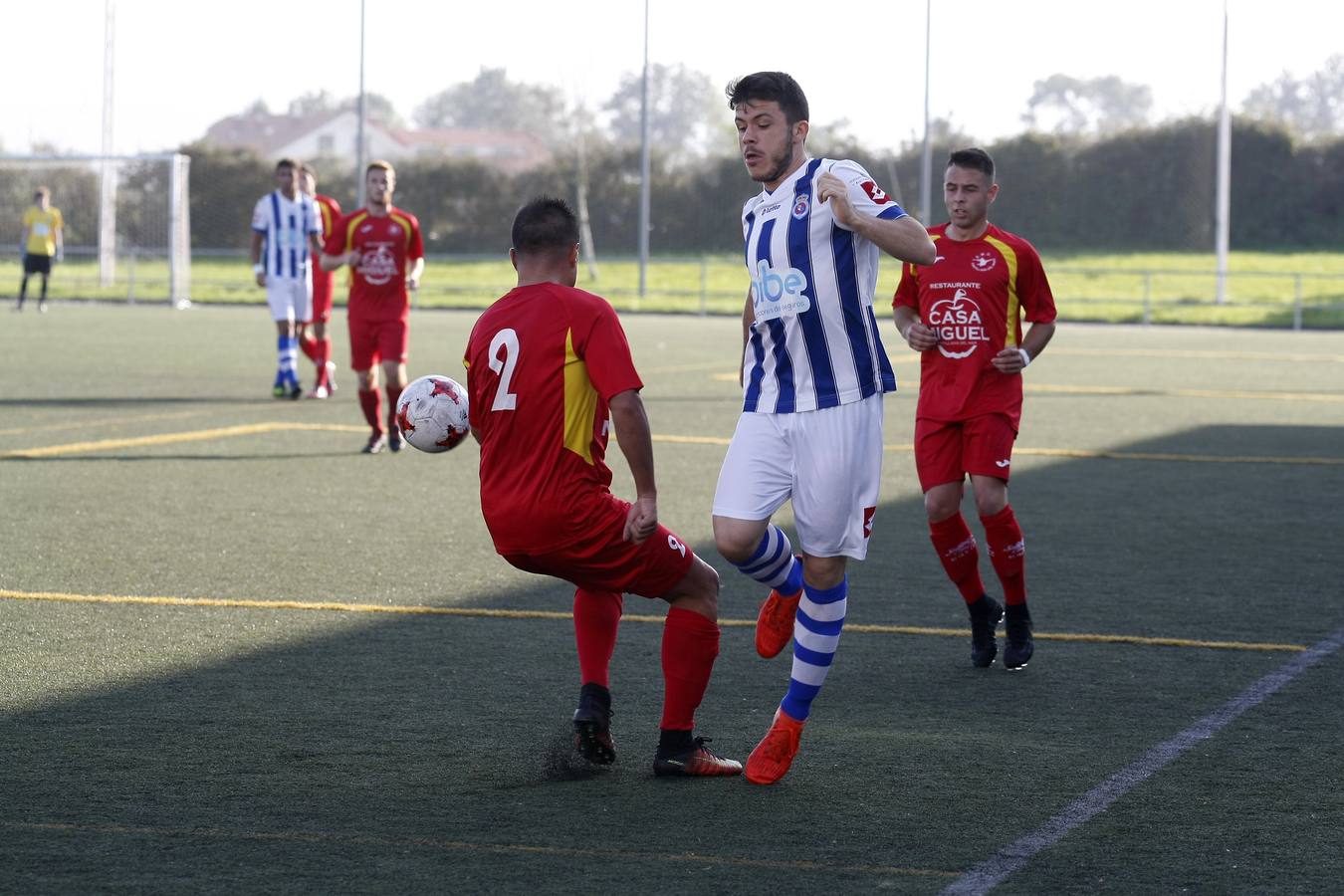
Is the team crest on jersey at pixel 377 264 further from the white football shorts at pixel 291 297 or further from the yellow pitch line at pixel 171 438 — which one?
the white football shorts at pixel 291 297

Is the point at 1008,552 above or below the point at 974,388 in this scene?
below

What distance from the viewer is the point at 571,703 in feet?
18.8

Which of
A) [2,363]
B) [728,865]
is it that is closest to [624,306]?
[2,363]

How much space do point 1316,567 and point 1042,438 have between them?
588 cm

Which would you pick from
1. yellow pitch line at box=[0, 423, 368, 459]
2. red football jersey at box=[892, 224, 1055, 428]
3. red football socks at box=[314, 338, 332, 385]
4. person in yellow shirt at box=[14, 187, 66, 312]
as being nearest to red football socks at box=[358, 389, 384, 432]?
yellow pitch line at box=[0, 423, 368, 459]

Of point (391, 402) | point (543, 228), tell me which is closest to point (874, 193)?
point (543, 228)

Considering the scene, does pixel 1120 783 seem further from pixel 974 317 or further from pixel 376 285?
pixel 376 285

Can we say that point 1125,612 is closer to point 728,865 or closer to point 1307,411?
point 728,865

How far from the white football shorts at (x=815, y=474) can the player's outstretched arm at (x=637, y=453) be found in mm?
314

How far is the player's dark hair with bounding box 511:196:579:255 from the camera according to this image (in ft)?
15.6

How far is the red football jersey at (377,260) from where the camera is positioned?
12586 millimetres

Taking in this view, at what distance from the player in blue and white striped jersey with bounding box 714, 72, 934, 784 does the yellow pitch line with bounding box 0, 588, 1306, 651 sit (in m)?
2.03

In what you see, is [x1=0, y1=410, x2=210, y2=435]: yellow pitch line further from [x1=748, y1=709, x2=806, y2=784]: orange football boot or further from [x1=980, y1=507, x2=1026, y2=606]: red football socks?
[x1=748, y1=709, x2=806, y2=784]: orange football boot

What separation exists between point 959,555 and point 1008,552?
18cm
